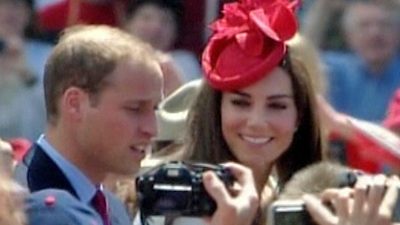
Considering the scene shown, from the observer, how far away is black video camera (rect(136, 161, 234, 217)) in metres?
3.73

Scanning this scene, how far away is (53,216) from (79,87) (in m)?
0.45

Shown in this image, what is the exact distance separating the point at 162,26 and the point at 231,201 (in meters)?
3.15

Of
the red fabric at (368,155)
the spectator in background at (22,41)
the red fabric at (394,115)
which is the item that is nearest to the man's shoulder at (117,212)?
the red fabric at (368,155)

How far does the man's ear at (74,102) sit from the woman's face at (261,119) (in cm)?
108

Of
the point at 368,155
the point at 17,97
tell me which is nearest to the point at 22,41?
the point at 17,97

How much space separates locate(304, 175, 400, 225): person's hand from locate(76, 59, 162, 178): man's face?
1.53ft

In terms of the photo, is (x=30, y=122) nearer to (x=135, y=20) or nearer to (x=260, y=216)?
(x=135, y=20)

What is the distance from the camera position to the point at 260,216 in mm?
4629

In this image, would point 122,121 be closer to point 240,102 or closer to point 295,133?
point 240,102

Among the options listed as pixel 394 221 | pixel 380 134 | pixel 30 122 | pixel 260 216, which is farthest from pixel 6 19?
pixel 394 221

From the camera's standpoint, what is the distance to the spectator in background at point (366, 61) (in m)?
Result: 6.52

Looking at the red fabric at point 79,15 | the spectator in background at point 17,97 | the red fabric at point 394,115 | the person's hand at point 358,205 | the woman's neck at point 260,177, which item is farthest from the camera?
the red fabric at point 79,15

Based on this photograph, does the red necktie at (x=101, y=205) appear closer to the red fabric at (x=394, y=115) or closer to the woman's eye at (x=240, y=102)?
the woman's eye at (x=240, y=102)

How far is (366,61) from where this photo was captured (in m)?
6.57
